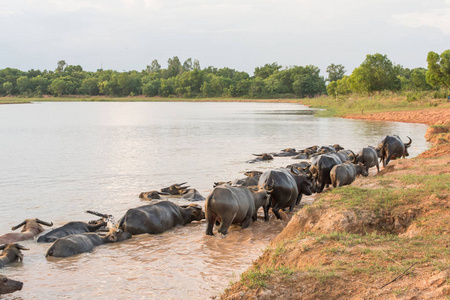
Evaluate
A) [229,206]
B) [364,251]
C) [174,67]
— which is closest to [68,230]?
[229,206]

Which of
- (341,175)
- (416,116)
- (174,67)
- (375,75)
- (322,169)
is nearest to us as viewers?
(341,175)

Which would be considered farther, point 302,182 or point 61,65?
point 61,65

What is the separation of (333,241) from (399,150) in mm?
11196

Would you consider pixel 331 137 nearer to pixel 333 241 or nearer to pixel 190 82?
pixel 333 241

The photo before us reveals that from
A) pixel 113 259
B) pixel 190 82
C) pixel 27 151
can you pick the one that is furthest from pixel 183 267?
pixel 190 82

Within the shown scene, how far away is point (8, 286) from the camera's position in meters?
6.19

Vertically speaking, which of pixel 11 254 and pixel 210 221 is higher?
pixel 210 221

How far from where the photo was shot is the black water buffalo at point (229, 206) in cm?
867

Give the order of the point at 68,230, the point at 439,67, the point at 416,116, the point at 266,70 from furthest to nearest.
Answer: the point at 266,70 → the point at 439,67 → the point at 416,116 → the point at 68,230

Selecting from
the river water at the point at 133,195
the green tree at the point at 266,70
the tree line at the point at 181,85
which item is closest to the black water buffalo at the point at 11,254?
the river water at the point at 133,195

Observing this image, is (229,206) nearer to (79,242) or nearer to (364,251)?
(79,242)

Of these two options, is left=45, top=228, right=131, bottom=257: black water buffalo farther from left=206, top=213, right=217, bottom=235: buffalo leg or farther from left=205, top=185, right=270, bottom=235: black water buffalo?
left=205, top=185, right=270, bottom=235: black water buffalo

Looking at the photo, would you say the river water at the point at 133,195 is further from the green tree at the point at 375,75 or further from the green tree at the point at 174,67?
the green tree at the point at 174,67

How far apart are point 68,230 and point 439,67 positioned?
153ft
